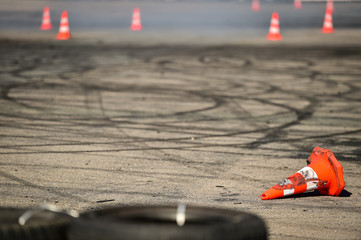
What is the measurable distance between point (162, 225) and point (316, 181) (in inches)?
109

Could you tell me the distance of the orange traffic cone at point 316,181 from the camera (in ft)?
18.3

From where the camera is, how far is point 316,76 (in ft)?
43.3

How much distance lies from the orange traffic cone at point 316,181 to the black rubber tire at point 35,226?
2.61 meters

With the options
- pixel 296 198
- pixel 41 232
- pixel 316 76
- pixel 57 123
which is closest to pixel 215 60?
pixel 316 76

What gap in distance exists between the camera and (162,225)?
3229 mm

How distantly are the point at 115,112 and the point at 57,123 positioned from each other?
1.17 meters

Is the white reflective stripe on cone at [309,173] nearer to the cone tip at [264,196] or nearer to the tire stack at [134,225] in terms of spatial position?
the cone tip at [264,196]

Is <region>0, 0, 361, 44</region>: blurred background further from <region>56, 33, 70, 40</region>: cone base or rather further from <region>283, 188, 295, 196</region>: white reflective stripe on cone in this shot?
Answer: <region>283, 188, 295, 196</region>: white reflective stripe on cone

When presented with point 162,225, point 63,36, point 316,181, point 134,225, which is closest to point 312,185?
point 316,181

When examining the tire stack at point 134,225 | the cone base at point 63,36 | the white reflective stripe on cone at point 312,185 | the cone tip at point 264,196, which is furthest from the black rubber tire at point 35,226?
the cone base at point 63,36

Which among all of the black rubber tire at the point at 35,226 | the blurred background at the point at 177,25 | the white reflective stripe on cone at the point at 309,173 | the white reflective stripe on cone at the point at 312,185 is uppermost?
the black rubber tire at the point at 35,226

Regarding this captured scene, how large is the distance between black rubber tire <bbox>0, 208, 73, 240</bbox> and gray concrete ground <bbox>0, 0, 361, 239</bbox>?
181cm

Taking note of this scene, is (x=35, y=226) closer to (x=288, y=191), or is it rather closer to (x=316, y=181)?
(x=288, y=191)

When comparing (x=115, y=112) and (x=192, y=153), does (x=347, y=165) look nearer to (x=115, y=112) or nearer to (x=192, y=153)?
(x=192, y=153)
